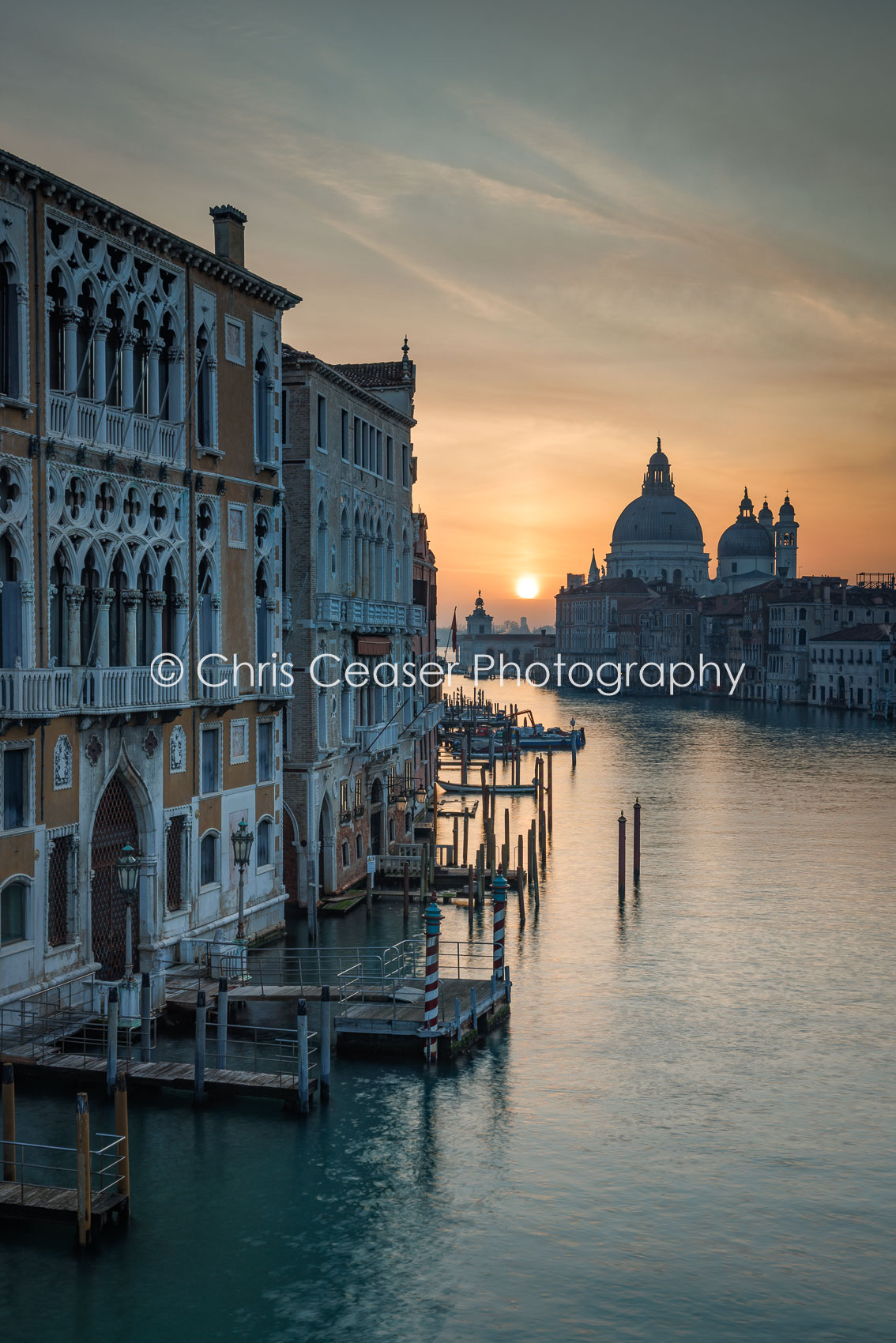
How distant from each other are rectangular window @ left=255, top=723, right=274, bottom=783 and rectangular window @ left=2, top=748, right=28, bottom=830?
24.7 feet

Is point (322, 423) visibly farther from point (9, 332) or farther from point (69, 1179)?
point (69, 1179)

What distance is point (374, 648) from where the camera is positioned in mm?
33125

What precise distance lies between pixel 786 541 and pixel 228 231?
173 m

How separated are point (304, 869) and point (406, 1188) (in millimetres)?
14081

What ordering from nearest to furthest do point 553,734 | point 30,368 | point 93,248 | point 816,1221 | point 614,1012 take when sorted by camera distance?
point 816,1221, point 30,368, point 93,248, point 614,1012, point 553,734

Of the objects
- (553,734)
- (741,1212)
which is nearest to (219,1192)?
(741,1212)

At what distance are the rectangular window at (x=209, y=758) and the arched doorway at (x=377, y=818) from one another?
11051mm

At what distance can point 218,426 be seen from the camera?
23562 millimetres

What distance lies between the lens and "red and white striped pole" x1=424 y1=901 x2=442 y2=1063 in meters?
19.8

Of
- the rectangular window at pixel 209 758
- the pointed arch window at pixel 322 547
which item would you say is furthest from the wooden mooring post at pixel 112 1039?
the pointed arch window at pixel 322 547

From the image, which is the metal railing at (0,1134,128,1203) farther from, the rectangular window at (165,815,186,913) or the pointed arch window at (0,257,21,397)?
the pointed arch window at (0,257,21,397)

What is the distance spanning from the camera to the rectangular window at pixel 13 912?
58.3 ft

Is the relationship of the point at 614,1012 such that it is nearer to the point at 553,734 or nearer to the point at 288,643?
the point at 288,643

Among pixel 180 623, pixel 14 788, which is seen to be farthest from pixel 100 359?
pixel 14 788
